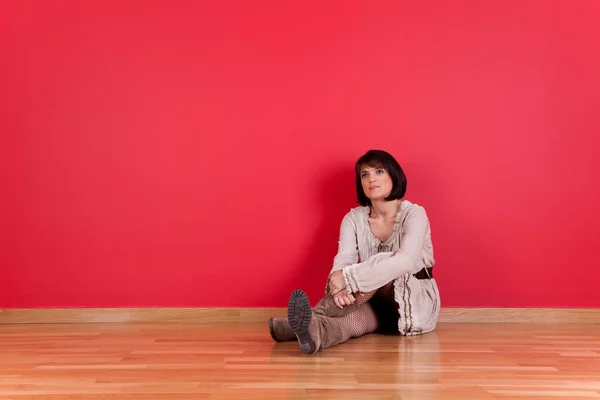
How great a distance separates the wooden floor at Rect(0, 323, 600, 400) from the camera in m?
1.74

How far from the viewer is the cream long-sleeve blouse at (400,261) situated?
2590 millimetres

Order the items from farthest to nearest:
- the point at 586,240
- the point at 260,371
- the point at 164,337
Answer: the point at 586,240, the point at 164,337, the point at 260,371

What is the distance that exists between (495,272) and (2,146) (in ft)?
8.16

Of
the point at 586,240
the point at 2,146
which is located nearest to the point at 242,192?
the point at 2,146

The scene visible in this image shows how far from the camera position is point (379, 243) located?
2910mm

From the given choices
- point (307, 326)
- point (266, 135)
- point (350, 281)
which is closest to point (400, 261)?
point (350, 281)

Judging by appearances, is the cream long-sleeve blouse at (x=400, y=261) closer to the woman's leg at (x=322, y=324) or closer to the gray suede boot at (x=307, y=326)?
the woman's leg at (x=322, y=324)

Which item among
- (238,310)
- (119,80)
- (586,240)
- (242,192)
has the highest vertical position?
(119,80)

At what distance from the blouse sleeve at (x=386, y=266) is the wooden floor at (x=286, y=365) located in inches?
9.2

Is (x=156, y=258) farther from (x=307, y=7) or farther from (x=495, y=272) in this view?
(x=495, y=272)

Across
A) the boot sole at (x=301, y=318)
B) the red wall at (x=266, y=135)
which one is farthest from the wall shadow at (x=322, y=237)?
the boot sole at (x=301, y=318)

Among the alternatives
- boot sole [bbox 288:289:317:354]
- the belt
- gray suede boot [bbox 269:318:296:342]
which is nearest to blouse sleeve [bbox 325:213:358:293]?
the belt

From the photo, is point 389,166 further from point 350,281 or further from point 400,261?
point 350,281

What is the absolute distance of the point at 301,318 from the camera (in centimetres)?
220
